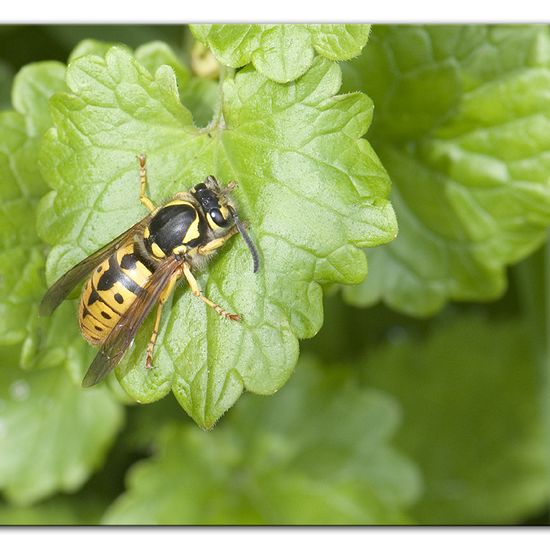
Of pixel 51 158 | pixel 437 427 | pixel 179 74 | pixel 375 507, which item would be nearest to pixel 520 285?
pixel 437 427

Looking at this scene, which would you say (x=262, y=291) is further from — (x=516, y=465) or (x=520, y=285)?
(x=516, y=465)

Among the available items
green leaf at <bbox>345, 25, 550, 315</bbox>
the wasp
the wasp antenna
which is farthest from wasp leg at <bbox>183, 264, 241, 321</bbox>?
green leaf at <bbox>345, 25, 550, 315</bbox>

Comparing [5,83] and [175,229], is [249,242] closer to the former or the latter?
[175,229]

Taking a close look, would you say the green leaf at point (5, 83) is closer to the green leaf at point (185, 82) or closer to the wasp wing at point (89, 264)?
the green leaf at point (185, 82)

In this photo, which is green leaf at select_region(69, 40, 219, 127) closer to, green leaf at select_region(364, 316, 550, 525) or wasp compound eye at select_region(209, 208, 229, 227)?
wasp compound eye at select_region(209, 208, 229, 227)

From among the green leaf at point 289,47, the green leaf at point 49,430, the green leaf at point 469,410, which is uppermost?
the green leaf at point 289,47

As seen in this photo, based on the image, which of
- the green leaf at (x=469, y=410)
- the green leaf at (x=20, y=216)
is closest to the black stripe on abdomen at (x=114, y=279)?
the green leaf at (x=20, y=216)
